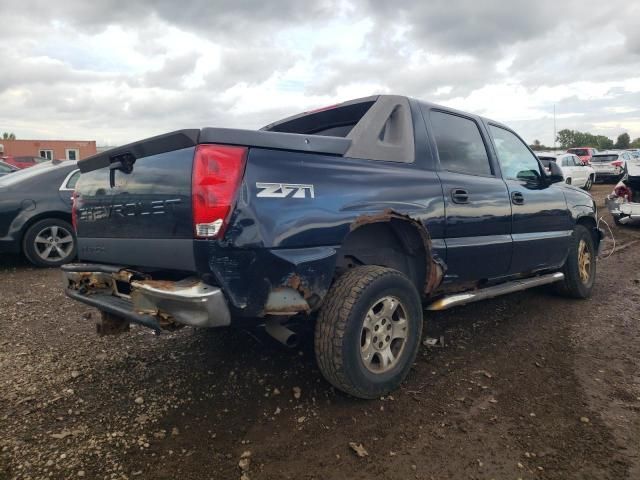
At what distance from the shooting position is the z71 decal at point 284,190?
2.37 metres

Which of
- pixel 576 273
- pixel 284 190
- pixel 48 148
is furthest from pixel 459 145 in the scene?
pixel 48 148

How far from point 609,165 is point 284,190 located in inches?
916

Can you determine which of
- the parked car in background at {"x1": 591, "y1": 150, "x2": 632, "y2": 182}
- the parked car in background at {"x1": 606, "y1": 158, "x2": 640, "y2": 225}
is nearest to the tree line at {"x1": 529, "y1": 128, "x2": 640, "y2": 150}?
the parked car in background at {"x1": 591, "y1": 150, "x2": 632, "y2": 182}

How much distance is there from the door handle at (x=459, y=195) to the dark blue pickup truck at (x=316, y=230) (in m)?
0.01

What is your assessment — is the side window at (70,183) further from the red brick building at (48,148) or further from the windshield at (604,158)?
the red brick building at (48,148)

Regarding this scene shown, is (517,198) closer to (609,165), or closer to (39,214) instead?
(39,214)

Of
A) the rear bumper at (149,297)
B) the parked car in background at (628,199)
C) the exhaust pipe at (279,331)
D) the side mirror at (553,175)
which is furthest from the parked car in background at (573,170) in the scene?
the rear bumper at (149,297)

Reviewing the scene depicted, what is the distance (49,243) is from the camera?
628cm

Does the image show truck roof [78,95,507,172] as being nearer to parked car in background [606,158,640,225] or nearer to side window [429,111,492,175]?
side window [429,111,492,175]

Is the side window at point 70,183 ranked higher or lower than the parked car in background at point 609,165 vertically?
lower

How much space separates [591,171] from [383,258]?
64.5ft

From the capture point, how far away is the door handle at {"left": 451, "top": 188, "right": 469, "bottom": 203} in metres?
3.42

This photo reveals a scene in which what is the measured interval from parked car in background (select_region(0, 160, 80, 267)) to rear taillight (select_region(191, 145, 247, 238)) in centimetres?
481

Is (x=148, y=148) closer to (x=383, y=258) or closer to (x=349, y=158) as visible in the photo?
(x=349, y=158)
